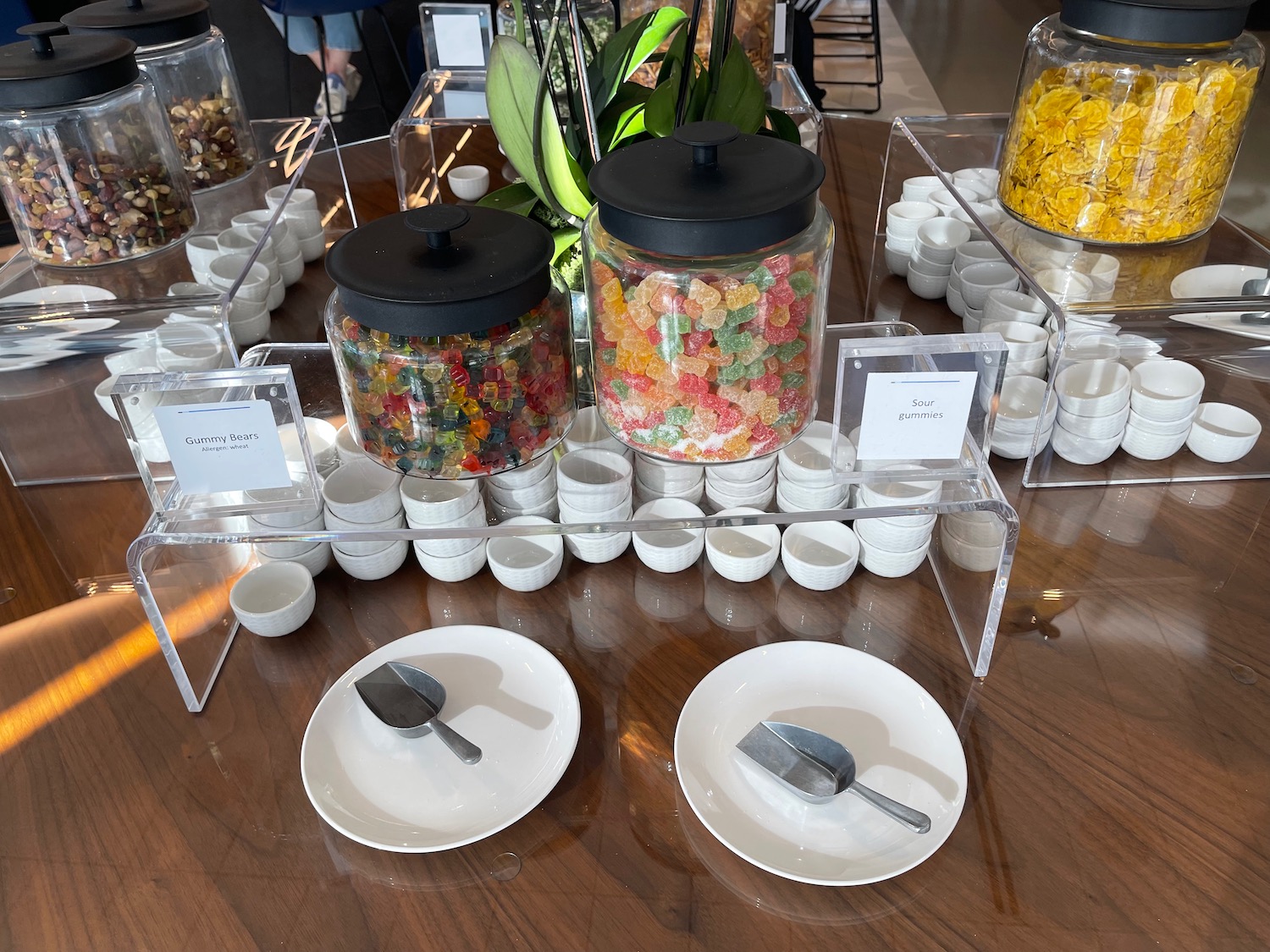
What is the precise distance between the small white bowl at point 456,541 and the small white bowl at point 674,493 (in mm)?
139

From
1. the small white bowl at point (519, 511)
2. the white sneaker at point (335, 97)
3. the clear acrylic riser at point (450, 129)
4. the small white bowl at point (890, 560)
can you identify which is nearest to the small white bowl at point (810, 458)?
the small white bowl at point (890, 560)

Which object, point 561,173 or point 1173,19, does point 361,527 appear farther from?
point 1173,19

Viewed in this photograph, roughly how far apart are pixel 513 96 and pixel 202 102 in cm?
65

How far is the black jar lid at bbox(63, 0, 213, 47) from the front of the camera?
1156 mm

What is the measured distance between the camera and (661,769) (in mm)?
775

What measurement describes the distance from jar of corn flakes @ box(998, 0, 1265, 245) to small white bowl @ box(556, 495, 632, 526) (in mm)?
556

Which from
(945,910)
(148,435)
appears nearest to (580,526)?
(945,910)

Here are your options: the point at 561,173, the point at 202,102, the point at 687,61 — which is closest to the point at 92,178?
the point at 202,102

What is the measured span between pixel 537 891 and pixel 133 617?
0.51 m

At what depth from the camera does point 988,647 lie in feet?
2.68

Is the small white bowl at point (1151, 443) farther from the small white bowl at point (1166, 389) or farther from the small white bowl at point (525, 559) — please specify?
the small white bowl at point (525, 559)

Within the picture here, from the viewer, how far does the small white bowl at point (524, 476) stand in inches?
33.9

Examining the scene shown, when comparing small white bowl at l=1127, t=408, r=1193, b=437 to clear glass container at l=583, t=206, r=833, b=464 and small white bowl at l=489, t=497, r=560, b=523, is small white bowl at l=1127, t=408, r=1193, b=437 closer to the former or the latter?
clear glass container at l=583, t=206, r=833, b=464

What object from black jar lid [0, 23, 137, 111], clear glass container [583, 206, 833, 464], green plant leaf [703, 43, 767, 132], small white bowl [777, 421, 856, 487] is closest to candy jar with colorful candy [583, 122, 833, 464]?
clear glass container [583, 206, 833, 464]
